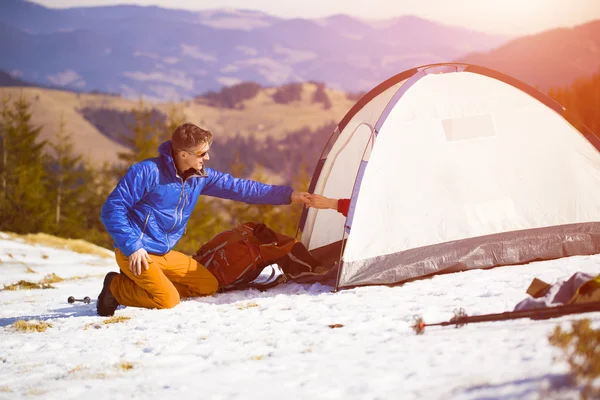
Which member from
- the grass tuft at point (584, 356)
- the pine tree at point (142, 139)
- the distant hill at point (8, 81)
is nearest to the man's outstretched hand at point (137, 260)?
the grass tuft at point (584, 356)

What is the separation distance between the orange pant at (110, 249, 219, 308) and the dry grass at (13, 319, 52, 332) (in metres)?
0.62

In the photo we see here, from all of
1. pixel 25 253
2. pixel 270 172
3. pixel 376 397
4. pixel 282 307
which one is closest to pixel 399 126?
pixel 282 307

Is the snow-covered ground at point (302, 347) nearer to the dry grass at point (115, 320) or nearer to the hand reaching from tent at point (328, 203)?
the dry grass at point (115, 320)

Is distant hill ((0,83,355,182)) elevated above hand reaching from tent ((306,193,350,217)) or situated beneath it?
elevated above

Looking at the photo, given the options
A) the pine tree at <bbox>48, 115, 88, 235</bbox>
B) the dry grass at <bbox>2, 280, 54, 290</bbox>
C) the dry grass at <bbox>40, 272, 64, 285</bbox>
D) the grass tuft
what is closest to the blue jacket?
the dry grass at <bbox>2, 280, 54, 290</bbox>

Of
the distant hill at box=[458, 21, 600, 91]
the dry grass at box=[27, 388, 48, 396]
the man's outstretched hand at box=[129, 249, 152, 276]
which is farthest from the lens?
the distant hill at box=[458, 21, 600, 91]

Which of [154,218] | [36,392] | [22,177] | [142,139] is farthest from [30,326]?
[142,139]

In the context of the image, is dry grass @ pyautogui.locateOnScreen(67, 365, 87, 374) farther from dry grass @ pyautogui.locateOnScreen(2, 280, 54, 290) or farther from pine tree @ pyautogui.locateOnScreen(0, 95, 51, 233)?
pine tree @ pyautogui.locateOnScreen(0, 95, 51, 233)

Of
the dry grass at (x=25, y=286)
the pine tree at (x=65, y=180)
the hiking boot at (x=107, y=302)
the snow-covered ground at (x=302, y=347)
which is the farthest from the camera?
the pine tree at (x=65, y=180)

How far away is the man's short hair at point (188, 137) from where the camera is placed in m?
5.28

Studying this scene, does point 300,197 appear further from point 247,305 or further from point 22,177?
point 22,177

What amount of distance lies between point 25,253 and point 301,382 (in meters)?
9.03

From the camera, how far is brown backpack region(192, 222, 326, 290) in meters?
6.15

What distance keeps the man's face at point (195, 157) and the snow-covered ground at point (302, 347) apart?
1.29m
